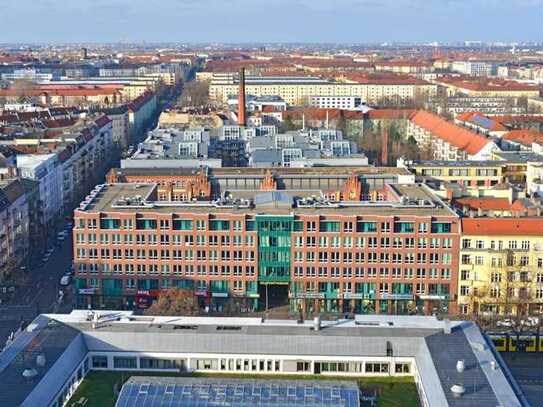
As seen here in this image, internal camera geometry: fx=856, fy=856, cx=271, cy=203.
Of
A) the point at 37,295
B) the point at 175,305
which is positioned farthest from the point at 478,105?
the point at 175,305

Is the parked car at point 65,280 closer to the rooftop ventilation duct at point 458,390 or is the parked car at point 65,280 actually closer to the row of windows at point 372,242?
the row of windows at point 372,242

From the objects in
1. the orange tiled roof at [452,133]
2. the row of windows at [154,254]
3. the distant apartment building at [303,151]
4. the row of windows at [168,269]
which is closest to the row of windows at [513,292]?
the row of windows at [168,269]

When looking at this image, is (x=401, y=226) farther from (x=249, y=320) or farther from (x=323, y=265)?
(x=249, y=320)

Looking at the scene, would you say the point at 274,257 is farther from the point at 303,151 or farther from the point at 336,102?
the point at 336,102

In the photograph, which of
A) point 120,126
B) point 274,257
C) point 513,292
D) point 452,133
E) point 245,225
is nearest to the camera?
point 513,292

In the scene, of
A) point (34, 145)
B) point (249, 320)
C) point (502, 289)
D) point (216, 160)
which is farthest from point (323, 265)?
point (34, 145)
